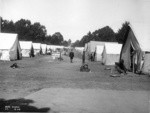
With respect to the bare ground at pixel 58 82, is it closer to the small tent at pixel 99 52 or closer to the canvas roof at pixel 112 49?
the canvas roof at pixel 112 49

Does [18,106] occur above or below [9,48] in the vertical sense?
below

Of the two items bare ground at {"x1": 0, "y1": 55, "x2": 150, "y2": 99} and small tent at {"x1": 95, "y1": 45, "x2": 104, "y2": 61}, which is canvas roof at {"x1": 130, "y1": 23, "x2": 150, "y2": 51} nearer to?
bare ground at {"x1": 0, "y1": 55, "x2": 150, "y2": 99}

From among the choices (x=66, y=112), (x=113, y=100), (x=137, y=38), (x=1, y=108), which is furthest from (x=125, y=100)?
(x=137, y=38)

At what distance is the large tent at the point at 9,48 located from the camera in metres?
34.0

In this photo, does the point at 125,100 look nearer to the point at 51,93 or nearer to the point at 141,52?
the point at 51,93

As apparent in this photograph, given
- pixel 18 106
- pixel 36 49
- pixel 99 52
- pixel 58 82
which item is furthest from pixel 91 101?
pixel 36 49

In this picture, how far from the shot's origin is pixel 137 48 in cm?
2331

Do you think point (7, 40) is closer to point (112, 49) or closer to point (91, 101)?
point (112, 49)

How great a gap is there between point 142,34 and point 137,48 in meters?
2.00

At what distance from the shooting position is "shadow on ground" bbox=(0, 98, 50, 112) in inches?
287

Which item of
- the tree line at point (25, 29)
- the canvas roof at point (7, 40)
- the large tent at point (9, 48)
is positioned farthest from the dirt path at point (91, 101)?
the tree line at point (25, 29)

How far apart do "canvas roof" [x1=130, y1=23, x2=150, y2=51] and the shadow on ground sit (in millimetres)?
16327

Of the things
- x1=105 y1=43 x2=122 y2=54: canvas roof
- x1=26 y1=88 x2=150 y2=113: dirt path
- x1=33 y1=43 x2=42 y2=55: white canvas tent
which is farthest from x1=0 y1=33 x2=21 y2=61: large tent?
x1=26 y1=88 x2=150 y2=113: dirt path

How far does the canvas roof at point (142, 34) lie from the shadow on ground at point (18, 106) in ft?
53.6
